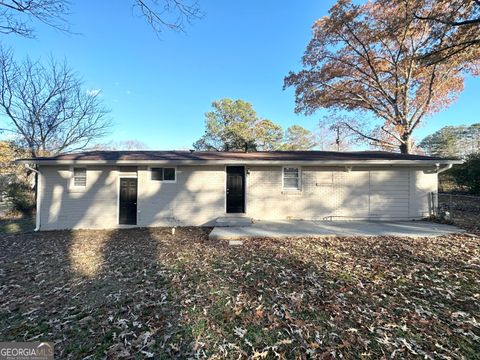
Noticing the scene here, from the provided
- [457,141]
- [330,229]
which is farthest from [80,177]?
[457,141]

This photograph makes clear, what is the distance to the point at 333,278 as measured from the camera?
4293 mm

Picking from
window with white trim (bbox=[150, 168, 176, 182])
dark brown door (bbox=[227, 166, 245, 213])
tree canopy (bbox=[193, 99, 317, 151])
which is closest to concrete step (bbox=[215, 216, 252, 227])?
dark brown door (bbox=[227, 166, 245, 213])

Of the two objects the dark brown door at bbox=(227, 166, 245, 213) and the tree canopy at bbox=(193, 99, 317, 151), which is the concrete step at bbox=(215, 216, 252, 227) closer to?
the dark brown door at bbox=(227, 166, 245, 213)

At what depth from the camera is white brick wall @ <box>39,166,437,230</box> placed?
31.3ft

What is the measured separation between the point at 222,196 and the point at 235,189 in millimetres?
628

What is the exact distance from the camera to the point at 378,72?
1578 centimetres

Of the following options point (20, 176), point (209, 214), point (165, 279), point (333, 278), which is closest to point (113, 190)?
point (209, 214)

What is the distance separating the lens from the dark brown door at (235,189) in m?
9.84

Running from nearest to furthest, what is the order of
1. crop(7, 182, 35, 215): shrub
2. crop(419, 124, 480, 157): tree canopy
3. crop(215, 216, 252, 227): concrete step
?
1. crop(215, 216, 252, 227): concrete step
2. crop(7, 182, 35, 215): shrub
3. crop(419, 124, 480, 157): tree canopy

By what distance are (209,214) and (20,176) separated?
649 inches

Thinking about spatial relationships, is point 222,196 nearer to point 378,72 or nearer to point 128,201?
point 128,201

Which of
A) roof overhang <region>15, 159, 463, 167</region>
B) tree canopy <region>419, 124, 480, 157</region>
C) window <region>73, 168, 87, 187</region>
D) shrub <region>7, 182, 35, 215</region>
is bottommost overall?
shrub <region>7, 182, 35, 215</region>

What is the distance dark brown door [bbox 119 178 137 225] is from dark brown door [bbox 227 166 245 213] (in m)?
3.88

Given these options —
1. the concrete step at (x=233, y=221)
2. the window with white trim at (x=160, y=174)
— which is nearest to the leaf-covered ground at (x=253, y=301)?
the concrete step at (x=233, y=221)
